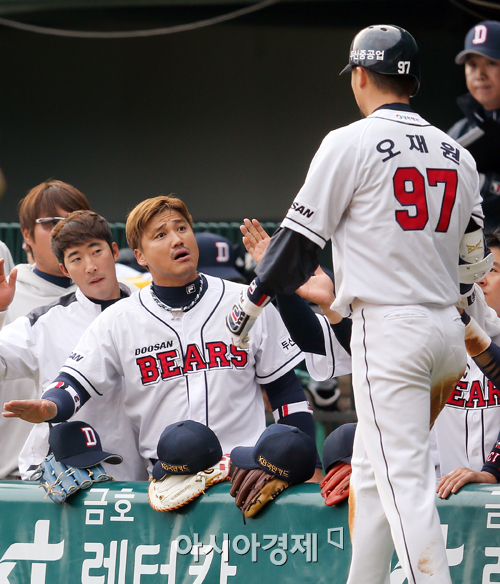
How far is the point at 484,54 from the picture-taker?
15.3 feet

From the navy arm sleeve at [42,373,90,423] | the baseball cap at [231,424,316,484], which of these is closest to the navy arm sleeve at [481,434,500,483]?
the baseball cap at [231,424,316,484]

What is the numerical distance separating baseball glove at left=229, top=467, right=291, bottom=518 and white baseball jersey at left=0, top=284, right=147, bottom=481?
672mm

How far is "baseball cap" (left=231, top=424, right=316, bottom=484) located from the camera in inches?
109

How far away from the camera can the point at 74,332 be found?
3.57 m

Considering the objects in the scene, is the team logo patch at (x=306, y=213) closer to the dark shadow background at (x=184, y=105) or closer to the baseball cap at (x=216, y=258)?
the baseball cap at (x=216, y=258)

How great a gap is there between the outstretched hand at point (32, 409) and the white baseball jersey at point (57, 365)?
39 cm

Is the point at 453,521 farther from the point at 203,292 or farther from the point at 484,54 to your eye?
the point at 484,54

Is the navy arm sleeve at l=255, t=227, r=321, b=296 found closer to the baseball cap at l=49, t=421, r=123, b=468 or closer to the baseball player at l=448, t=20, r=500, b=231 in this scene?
the baseball cap at l=49, t=421, r=123, b=468

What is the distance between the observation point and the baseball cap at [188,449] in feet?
9.21

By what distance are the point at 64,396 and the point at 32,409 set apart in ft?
0.63

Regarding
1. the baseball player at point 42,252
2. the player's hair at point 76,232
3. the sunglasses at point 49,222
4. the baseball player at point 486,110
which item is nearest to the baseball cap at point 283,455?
the player's hair at point 76,232

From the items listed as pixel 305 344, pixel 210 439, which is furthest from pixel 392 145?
pixel 210 439

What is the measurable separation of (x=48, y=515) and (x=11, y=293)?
0.97 meters

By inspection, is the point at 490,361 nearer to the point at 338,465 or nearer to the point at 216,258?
the point at 338,465
